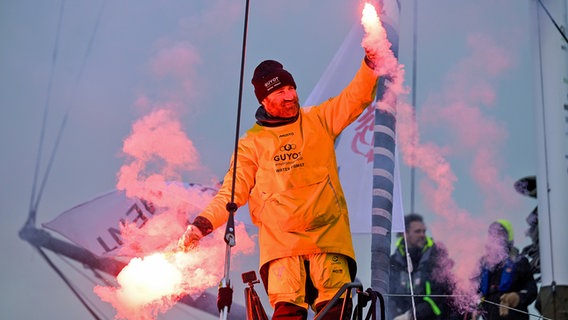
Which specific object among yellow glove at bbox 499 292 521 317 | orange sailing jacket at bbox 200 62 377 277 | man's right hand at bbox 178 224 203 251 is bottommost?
yellow glove at bbox 499 292 521 317

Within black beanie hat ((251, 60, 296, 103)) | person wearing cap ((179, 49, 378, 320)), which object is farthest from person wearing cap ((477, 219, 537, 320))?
black beanie hat ((251, 60, 296, 103))

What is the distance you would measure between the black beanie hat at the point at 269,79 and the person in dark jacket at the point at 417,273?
2274 millimetres

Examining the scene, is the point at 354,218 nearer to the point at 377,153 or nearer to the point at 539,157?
the point at 377,153

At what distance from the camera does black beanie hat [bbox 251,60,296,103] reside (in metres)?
3.54

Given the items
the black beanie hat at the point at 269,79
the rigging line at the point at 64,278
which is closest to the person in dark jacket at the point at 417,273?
the black beanie hat at the point at 269,79

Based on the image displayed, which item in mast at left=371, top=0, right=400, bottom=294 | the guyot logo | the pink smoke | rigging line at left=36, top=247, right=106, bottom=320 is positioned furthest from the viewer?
rigging line at left=36, top=247, right=106, bottom=320

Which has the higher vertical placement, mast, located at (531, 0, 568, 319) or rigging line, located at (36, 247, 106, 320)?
mast, located at (531, 0, 568, 319)

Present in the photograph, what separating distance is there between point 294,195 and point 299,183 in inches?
2.5

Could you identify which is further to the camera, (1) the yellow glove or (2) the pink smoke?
(2) the pink smoke

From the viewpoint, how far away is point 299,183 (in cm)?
344

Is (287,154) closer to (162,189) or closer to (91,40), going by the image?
(162,189)

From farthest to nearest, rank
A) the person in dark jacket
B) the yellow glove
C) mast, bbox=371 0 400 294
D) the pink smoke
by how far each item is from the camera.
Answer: the pink smoke < the person in dark jacket < the yellow glove < mast, bbox=371 0 400 294

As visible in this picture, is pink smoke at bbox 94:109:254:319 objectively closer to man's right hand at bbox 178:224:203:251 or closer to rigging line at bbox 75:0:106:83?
rigging line at bbox 75:0:106:83

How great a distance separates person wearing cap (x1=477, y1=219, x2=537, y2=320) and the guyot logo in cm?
236
